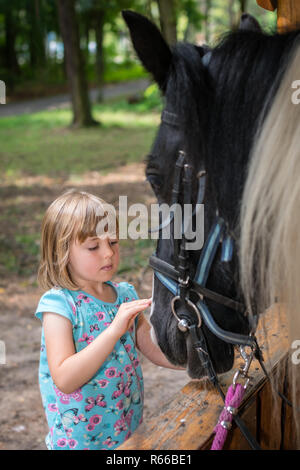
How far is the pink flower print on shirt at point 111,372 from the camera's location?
5.45ft

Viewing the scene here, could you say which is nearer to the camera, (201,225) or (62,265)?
(201,225)

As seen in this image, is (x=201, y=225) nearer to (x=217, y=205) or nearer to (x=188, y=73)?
(x=217, y=205)

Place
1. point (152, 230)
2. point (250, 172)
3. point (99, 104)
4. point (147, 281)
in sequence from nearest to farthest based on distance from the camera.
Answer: point (250, 172) → point (152, 230) → point (147, 281) → point (99, 104)

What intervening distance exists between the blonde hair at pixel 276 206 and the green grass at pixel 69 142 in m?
8.43

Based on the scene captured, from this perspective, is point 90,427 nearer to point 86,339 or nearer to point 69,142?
point 86,339

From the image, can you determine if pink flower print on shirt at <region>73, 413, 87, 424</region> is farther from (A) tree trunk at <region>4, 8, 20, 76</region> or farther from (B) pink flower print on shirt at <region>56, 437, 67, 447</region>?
(A) tree trunk at <region>4, 8, 20, 76</region>

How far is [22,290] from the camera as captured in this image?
192 inches

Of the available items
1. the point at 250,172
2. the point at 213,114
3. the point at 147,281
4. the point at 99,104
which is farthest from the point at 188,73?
the point at 99,104

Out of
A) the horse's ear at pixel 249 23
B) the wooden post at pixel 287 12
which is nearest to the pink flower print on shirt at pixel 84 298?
the horse's ear at pixel 249 23

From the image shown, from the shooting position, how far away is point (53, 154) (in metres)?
11.4

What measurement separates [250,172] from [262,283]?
0.29 meters

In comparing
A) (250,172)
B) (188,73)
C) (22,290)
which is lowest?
(22,290)

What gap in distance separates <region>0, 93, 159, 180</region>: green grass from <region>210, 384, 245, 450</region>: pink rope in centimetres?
834

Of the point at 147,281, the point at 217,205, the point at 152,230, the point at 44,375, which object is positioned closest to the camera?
the point at 217,205
